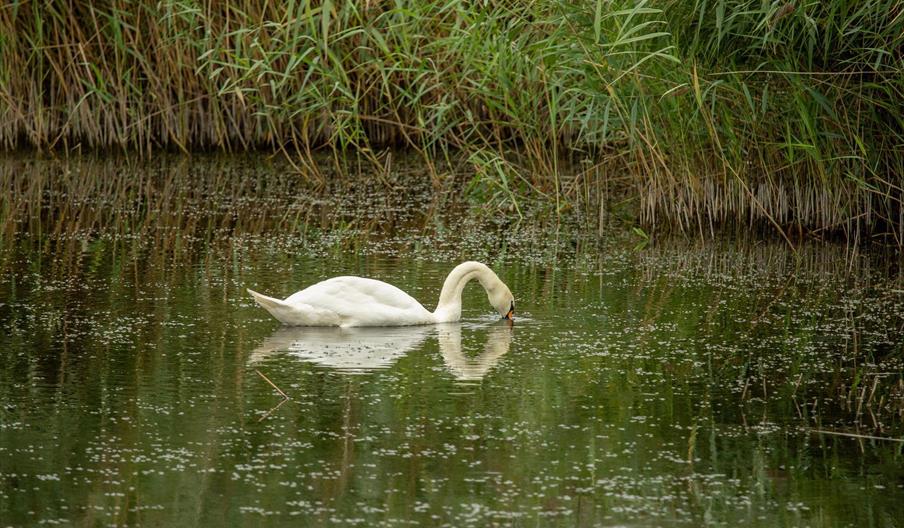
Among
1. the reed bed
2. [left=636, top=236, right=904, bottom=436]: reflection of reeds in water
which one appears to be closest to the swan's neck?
[left=636, top=236, right=904, bottom=436]: reflection of reeds in water

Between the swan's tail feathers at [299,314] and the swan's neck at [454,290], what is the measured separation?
1.76 feet

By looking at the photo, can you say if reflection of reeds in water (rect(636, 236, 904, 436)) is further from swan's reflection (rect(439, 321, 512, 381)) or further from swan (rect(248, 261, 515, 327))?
swan (rect(248, 261, 515, 327))

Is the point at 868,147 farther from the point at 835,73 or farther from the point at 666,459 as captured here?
the point at 666,459

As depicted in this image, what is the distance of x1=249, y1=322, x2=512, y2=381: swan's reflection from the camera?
21.7 feet

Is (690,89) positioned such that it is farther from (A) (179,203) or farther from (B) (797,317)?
(A) (179,203)

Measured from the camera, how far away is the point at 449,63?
11.8 meters

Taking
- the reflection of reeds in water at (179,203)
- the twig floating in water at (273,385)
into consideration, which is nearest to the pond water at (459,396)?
the twig floating in water at (273,385)

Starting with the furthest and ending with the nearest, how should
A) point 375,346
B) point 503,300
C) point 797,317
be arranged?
point 797,317 < point 503,300 < point 375,346

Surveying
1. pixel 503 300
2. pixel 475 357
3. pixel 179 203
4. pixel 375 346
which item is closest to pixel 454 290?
pixel 503 300

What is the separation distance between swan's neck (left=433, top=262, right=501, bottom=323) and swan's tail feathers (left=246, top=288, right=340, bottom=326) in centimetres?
Result: 54

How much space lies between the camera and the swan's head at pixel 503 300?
7613 millimetres

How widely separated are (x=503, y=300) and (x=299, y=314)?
0.98 metres

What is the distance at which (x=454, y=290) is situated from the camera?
7656mm

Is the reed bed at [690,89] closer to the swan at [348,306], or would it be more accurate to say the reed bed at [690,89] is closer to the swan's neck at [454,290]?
the swan's neck at [454,290]
